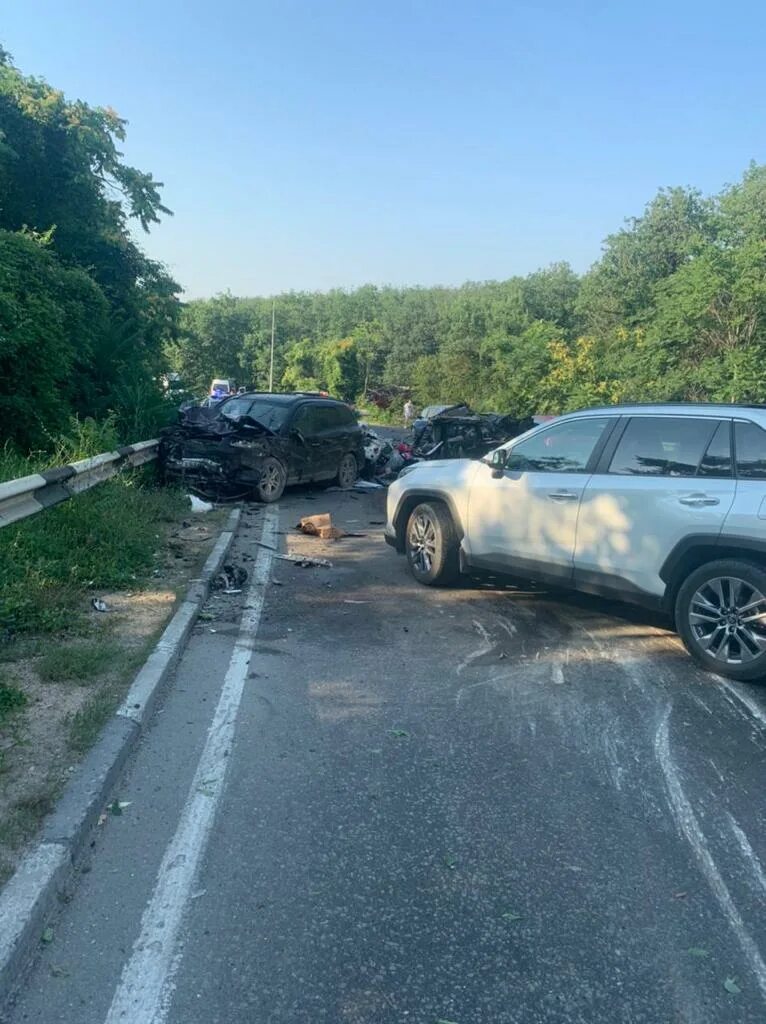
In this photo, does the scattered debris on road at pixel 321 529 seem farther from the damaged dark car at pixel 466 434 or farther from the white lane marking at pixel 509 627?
the damaged dark car at pixel 466 434

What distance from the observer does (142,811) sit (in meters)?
3.59

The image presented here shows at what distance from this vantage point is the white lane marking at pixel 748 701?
4.85 m

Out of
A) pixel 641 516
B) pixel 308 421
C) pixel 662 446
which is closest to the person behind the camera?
pixel 641 516

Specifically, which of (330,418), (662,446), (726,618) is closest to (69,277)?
(330,418)

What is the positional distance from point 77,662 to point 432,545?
3.79 meters

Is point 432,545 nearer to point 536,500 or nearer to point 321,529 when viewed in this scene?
point 536,500

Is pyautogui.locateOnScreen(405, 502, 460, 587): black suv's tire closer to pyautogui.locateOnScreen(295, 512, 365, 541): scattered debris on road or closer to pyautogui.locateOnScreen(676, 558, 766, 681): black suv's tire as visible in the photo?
pyautogui.locateOnScreen(676, 558, 766, 681): black suv's tire

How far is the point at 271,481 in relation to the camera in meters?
13.3

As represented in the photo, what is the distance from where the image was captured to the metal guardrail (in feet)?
18.5

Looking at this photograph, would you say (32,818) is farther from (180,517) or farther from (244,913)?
(180,517)

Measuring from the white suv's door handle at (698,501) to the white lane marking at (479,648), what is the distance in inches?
69.4

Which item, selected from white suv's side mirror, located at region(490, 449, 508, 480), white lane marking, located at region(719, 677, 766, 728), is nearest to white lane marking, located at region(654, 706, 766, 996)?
white lane marking, located at region(719, 677, 766, 728)

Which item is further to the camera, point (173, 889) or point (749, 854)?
point (749, 854)

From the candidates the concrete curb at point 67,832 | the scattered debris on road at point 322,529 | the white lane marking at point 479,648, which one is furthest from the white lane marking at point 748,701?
the scattered debris on road at point 322,529
